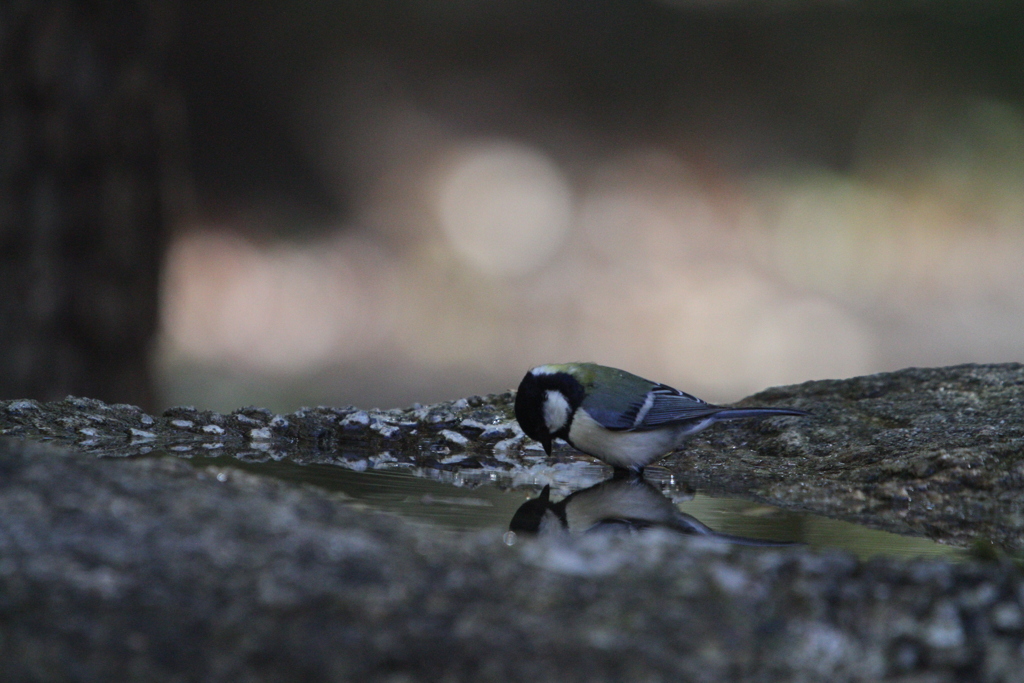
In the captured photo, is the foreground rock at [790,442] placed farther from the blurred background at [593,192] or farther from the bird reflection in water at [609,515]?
the blurred background at [593,192]

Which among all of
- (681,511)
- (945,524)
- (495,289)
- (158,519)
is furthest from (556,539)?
(495,289)

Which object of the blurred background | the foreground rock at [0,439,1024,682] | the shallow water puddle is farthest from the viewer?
the blurred background

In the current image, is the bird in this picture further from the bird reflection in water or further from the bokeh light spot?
the bokeh light spot

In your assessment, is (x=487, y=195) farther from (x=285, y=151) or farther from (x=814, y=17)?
(x=814, y=17)

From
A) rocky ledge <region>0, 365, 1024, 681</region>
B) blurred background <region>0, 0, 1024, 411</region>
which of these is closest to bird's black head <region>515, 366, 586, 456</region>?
rocky ledge <region>0, 365, 1024, 681</region>

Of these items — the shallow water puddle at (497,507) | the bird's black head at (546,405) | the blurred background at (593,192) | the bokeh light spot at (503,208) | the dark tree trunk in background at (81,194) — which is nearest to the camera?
the shallow water puddle at (497,507)

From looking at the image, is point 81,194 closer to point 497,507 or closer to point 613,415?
point 613,415

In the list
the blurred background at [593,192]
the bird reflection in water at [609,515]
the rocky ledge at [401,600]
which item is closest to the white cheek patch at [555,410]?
the bird reflection in water at [609,515]
